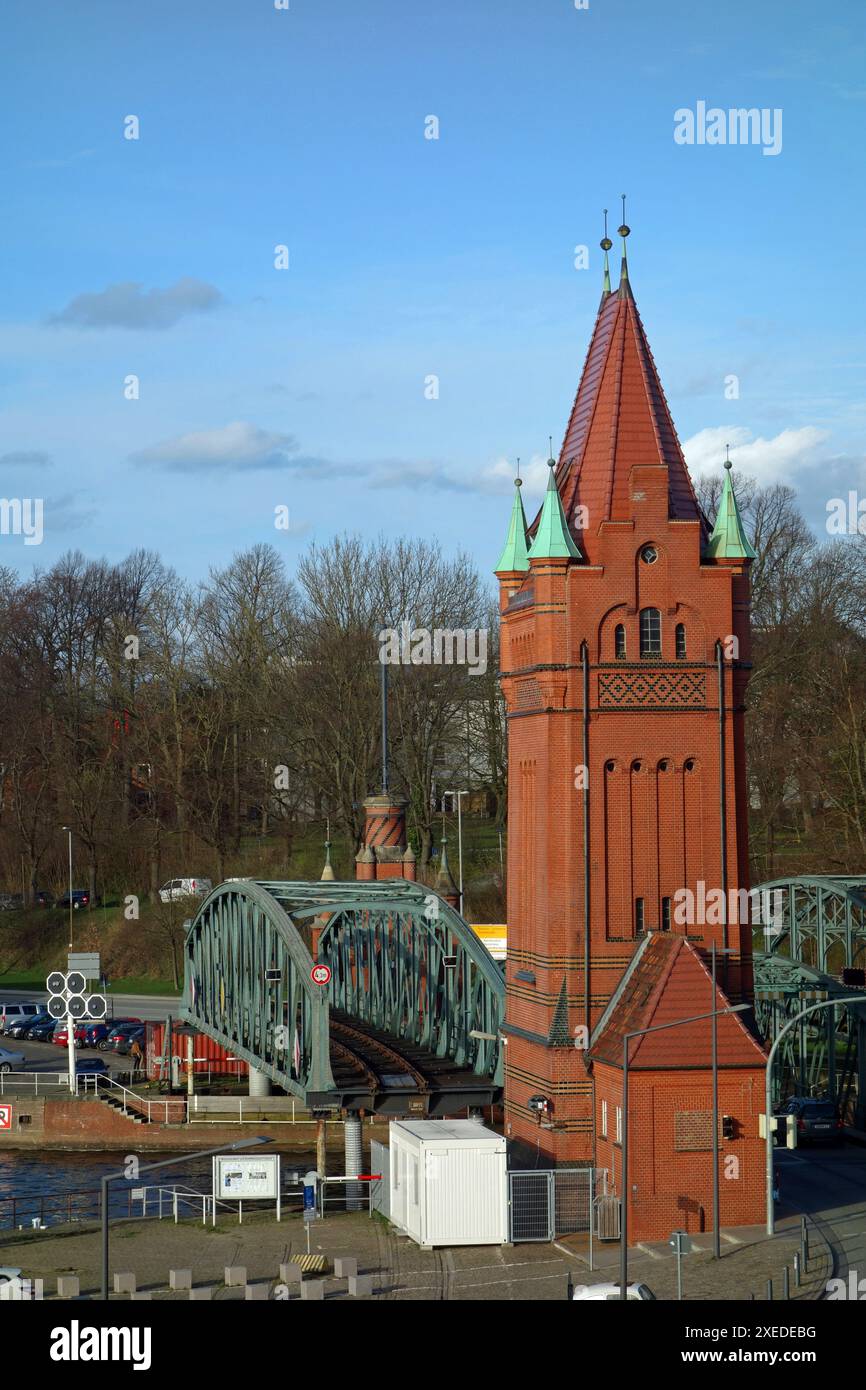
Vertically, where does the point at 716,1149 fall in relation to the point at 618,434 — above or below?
below

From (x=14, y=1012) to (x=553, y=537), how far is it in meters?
44.6

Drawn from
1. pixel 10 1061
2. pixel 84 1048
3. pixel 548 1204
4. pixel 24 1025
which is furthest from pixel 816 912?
pixel 24 1025

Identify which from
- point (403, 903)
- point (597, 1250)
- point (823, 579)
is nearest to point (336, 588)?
point (823, 579)

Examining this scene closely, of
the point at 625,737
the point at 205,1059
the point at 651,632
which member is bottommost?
the point at 205,1059

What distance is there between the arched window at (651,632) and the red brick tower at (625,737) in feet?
0.13

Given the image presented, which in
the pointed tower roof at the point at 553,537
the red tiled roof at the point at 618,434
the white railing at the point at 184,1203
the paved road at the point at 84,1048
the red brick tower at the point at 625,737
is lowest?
the white railing at the point at 184,1203

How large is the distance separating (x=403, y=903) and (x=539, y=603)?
1122cm

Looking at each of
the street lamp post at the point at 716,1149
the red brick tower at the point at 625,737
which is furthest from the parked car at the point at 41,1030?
the street lamp post at the point at 716,1149

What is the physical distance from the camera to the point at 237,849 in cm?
9844

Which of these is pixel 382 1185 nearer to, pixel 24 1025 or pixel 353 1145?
pixel 353 1145

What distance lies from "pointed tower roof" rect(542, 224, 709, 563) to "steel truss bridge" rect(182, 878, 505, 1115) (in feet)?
40.6

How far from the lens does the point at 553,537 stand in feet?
148

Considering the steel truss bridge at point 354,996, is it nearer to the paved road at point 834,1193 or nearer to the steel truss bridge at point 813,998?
the paved road at point 834,1193

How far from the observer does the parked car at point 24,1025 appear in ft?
260
